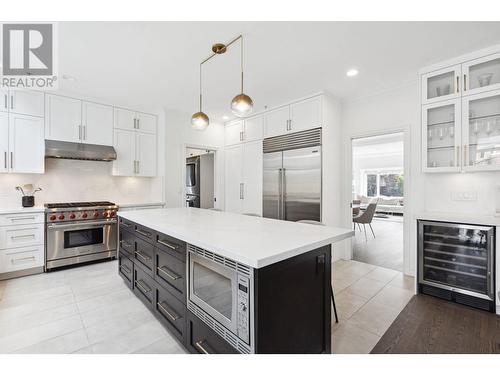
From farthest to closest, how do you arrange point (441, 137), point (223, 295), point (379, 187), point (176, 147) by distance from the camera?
1. point (379, 187)
2. point (176, 147)
3. point (441, 137)
4. point (223, 295)

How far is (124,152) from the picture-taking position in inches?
169

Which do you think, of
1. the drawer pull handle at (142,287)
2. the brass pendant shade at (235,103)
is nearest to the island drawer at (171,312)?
the drawer pull handle at (142,287)

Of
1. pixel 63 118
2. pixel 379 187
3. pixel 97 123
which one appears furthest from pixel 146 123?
pixel 379 187

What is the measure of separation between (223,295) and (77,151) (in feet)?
11.7

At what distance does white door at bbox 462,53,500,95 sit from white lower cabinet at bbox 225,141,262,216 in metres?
2.94

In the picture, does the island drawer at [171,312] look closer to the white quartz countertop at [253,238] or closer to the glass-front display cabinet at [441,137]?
the white quartz countertop at [253,238]

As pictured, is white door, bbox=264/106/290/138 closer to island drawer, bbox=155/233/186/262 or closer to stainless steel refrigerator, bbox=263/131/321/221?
stainless steel refrigerator, bbox=263/131/321/221

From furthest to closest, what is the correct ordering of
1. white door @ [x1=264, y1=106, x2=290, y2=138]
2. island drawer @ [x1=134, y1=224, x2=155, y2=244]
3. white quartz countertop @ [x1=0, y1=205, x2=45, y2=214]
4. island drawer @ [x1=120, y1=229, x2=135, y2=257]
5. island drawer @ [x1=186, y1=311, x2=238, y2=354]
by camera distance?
white door @ [x1=264, y1=106, x2=290, y2=138]
white quartz countertop @ [x1=0, y1=205, x2=45, y2=214]
island drawer @ [x1=120, y1=229, x2=135, y2=257]
island drawer @ [x1=134, y1=224, x2=155, y2=244]
island drawer @ [x1=186, y1=311, x2=238, y2=354]

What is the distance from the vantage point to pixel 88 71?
2988 mm

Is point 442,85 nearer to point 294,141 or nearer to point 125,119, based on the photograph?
point 294,141

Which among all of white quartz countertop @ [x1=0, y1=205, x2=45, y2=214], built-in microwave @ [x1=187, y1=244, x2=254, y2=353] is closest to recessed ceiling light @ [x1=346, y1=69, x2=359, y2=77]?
built-in microwave @ [x1=187, y1=244, x2=254, y2=353]

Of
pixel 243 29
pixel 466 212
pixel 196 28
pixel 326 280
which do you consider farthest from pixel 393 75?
pixel 326 280

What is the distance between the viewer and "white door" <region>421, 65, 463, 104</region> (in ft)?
8.82
